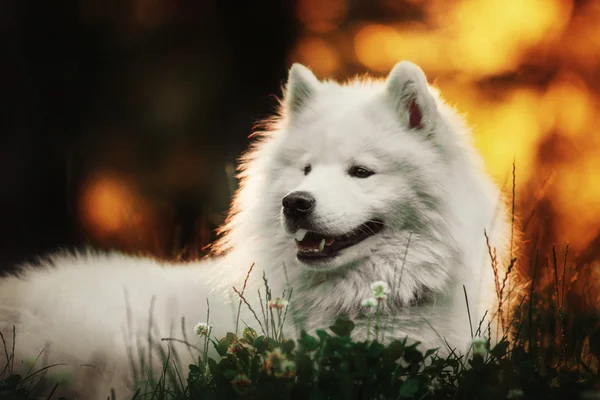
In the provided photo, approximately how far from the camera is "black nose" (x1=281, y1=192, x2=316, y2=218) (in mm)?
2738

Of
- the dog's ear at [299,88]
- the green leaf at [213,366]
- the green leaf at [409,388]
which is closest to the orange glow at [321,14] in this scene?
the dog's ear at [299,88]

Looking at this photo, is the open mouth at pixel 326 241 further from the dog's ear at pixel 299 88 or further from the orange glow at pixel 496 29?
the orange glow at pixel 496 29

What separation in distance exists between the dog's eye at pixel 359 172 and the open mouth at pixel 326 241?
24 centimetres

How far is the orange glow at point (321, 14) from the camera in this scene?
6241 millimetres

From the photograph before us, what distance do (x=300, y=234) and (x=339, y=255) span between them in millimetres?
A: 219

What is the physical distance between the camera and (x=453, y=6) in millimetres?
6086

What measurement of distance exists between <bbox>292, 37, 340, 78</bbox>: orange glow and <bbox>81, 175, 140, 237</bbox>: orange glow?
2373 mm

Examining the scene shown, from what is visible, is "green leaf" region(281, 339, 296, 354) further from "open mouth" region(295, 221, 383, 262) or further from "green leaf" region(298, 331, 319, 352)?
"open mouth" region(295, 221, 383, 262)

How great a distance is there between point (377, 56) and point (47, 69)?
11.0ft

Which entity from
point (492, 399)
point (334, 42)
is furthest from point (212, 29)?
point (492, 399)

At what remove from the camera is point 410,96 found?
10.0ft

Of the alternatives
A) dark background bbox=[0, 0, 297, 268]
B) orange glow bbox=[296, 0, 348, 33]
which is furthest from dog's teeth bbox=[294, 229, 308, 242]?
orange glow bbox=[296, 0, 348, 33]

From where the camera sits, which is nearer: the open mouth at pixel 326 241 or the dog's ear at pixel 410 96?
the open mouth at pixel 326 241

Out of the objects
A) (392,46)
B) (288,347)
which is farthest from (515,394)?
(392,46)
